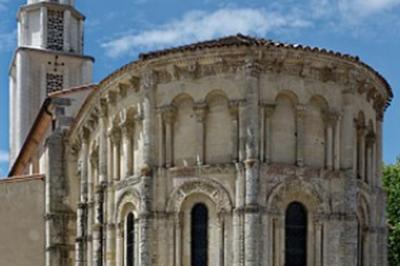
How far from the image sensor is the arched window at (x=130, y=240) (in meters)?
27.2

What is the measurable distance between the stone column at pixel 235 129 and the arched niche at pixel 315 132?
5.92 feet

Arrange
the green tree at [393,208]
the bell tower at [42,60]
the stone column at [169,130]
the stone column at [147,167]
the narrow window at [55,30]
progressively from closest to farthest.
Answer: the stone column at [147,167], the stone column at [169,130], the green tree at [393,208], the bell tower at [42,60], the narrow window at [55,30]

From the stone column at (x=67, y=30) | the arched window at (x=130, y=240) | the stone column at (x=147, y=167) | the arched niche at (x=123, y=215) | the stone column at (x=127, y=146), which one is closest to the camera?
the stone column at (x=147, y=167)

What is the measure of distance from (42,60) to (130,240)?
31.9m

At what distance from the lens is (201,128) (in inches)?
1035

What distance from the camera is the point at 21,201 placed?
3428cm

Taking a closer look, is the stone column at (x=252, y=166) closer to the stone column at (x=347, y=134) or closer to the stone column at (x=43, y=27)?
the stone column at (x=347, y=134)

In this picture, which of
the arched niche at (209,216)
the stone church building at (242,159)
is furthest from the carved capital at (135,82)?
the arched niche at (209,216)

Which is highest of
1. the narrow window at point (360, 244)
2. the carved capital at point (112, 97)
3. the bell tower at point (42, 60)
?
the bell tower at point (42, 60)

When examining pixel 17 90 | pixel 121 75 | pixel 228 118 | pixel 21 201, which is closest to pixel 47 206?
pixel 21 201

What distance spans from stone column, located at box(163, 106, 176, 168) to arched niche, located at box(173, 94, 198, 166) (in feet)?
0.27

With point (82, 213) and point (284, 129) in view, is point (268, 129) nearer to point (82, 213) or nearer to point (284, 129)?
point (284, 129)

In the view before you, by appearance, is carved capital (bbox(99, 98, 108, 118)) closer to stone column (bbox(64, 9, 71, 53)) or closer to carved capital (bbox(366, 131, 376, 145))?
carved capital (bbox(366, 131, 376, 145))

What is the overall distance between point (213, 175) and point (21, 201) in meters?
10.6
